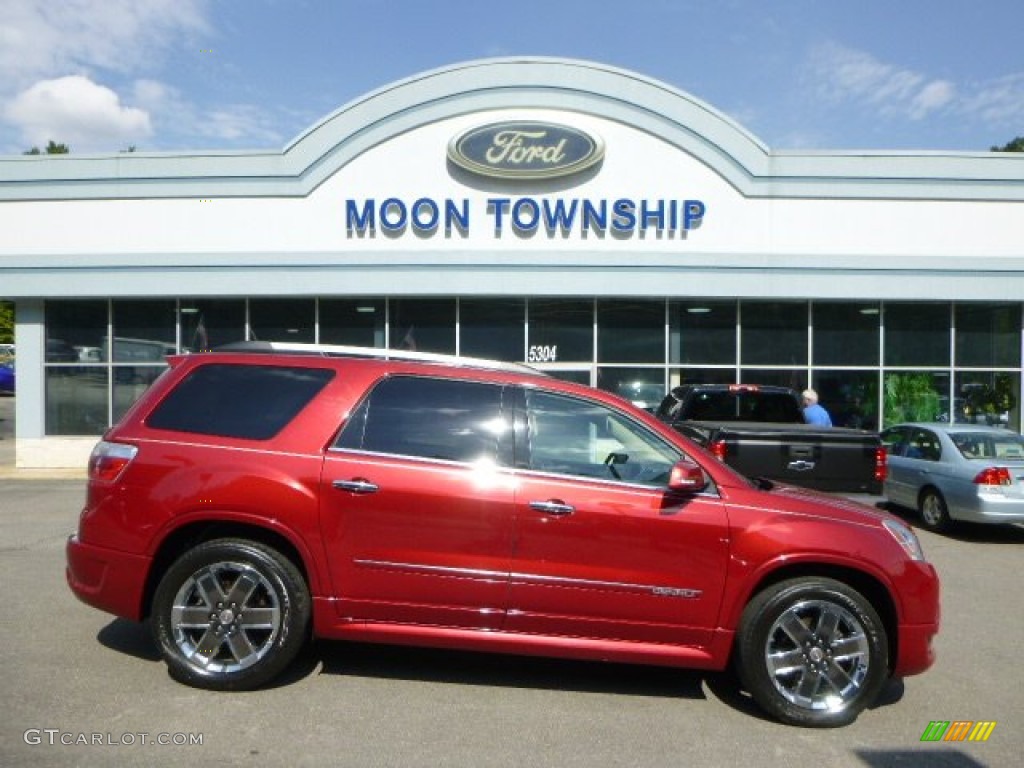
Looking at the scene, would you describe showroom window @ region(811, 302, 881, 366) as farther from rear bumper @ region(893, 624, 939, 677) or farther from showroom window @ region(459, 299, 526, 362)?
rear bumper @ region(893, 624, 939, 677)

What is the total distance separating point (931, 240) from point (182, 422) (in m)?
14.1

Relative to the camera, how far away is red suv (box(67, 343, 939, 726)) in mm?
4176

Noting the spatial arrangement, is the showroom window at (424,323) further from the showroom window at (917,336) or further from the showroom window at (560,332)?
the showroom window at (917,336)

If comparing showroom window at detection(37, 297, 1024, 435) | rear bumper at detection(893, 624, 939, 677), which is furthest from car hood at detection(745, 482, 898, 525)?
showroom window at detection(37, 297, 1024, 435)

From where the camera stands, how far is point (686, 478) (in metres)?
4.11

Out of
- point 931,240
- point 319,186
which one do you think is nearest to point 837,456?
point 931,240

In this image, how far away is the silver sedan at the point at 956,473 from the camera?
9.16m

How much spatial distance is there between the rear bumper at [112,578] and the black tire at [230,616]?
6.1 inches

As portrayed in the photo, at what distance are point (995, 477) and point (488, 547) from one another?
25.2ft

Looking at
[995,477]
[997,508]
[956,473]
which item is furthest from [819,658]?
[956,473]

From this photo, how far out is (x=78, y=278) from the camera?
593 inches

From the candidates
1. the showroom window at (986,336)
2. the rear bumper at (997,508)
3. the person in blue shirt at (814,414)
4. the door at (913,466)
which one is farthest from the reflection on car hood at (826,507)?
the showroom window at (986,336)

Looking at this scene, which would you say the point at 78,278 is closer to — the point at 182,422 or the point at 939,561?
the point at 182,422

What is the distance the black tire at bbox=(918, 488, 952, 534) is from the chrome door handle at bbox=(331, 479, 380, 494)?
835cm
